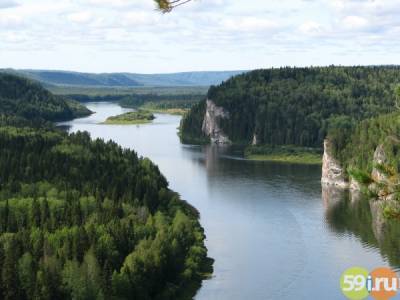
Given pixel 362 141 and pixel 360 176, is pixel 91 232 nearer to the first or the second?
pixel 360 176

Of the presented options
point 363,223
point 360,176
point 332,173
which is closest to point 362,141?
point 332,173

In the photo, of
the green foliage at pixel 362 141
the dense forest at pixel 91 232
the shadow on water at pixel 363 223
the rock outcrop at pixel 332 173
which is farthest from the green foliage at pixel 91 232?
the green foliage at pixel 362 141

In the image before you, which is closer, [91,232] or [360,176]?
[360,176]

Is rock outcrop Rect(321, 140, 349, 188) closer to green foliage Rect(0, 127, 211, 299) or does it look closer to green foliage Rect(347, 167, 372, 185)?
green foliage Rect(0, 127, 211, 299)

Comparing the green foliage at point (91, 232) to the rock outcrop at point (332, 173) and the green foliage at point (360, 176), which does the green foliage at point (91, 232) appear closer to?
the rock outcrop at point (332, 173)

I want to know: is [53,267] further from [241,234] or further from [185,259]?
[241,234]

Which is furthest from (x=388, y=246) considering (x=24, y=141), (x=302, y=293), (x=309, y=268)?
(x=24, y=141)

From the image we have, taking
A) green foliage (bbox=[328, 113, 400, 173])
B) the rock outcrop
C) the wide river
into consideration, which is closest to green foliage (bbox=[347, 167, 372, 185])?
the wide river
